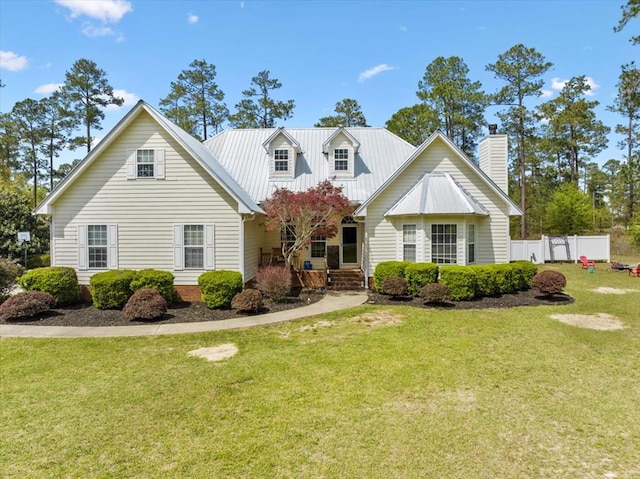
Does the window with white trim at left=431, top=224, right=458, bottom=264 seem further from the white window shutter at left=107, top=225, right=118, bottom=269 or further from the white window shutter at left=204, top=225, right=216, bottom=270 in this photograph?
the white window shutter at left=107, top=225, right=118, bottom=269

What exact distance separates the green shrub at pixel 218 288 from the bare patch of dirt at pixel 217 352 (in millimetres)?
3659

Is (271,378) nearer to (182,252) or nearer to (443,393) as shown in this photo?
(443,393)

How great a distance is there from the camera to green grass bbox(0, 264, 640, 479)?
13.6ft

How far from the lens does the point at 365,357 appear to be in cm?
765

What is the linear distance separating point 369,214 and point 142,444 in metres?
12.7

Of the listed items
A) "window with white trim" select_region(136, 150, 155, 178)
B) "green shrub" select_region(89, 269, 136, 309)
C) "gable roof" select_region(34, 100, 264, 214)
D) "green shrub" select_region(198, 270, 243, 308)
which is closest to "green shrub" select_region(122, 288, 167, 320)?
"green shrub" select_region(89, 269, 136, 309)

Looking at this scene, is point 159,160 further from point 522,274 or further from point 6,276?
point 522,274

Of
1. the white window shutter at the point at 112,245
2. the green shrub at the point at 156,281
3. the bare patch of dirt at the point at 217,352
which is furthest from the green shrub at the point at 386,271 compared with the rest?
the white window shutter at the point at 112,245

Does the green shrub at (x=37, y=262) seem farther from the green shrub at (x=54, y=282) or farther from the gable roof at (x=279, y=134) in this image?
the gable roof at (x=279, y=134)

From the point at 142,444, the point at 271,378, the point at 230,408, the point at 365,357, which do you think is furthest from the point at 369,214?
the point at 142,444

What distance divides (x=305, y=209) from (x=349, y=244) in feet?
16.2

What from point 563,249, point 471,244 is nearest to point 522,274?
point 471,244

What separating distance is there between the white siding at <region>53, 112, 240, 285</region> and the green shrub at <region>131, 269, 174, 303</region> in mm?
957

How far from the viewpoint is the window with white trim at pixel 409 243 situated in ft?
49.7
